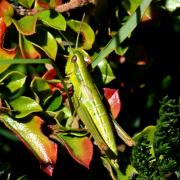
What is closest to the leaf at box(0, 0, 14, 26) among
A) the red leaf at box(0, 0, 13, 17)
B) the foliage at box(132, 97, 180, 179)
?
the red leaf at box(0, 0, 13, 17)

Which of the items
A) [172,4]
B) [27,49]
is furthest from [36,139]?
[172,4]

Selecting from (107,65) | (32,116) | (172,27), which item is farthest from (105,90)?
(172,27)

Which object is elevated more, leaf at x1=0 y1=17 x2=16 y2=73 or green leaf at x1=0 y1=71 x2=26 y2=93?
leaf at x1=0 y1=17 x2=16 y2=73

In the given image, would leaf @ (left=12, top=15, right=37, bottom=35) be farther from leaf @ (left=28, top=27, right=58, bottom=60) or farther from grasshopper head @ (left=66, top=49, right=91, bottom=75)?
grasshopper head @ (left=66, top=49, right=91, bottom=75)

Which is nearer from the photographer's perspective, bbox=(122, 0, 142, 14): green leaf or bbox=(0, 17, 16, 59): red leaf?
bbox=(0, 17, 16, 59): red leaf

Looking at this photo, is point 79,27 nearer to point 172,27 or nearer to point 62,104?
point 62,104

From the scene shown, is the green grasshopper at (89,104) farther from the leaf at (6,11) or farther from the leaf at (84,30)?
the leaf at (6,11)

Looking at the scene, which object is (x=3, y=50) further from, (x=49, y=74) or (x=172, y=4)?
(x=172, y=4)
